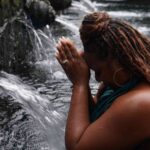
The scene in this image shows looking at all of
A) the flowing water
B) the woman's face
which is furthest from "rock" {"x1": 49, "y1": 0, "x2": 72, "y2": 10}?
the woman's face

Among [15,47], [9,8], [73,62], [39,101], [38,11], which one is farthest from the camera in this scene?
[38,11]

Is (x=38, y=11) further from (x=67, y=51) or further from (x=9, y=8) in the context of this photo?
(x=67, y=51)

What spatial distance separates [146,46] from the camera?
6.97 ft

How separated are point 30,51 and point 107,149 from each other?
7228 mm

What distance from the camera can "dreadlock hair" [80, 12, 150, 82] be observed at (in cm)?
210

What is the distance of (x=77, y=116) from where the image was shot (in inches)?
85.9

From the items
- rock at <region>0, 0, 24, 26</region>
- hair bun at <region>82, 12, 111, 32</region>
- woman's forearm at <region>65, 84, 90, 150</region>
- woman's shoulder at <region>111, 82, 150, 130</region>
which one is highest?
hair bun at <region>82, 12, 111, 32</region>

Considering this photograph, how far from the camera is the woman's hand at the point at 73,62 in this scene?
227cm

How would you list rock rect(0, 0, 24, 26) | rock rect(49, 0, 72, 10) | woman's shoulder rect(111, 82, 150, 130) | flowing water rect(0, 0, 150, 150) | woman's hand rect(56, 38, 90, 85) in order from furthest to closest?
1. rock rect(49, 0, 72, 10)
2. rock rect(0, 0, 24, 26)
3. flowing water rect(0, 0, 150, 150)
4. woman's hand rect(56, 38, 90, 85)
5. woman's shoulder rect(111, 82, 150, 130)

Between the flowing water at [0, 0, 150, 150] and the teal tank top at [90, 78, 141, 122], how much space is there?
94.1 inches

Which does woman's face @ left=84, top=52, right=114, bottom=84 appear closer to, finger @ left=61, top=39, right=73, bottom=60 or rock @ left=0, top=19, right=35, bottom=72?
finger @ left=61, top=39, right=73, bottom=60

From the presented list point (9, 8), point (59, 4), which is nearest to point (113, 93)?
point (9, 8)

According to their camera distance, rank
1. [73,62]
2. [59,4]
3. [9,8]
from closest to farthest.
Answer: [73,62] → [9,8] → [59,4]

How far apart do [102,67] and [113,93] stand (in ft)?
0.36
